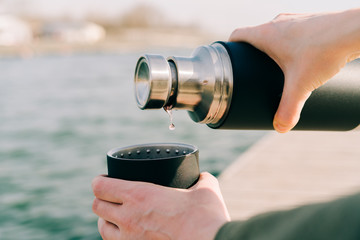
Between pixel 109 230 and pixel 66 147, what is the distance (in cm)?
647

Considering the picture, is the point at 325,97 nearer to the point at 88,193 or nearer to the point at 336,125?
the point at 336,125

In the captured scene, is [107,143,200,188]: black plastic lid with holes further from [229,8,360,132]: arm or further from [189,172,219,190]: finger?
[229,8,360,132]: arm

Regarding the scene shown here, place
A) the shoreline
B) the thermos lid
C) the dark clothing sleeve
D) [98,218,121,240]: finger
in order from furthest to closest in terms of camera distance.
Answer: the shoreline < [98,218,121,240]: finger < the thermos lid < the dark clothing sleeve

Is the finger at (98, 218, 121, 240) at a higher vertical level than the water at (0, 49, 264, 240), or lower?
higher

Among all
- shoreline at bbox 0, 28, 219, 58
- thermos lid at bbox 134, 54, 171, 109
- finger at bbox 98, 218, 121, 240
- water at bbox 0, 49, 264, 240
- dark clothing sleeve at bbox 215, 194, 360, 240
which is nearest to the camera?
dark clothing sleeve at bbox 215, 194, 360, 240

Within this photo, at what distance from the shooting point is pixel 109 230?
936 millimetres

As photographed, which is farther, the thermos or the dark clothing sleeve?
the thermos

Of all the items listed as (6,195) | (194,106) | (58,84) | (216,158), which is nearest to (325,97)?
(194,106)

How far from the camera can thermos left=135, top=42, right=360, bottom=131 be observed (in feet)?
2.79

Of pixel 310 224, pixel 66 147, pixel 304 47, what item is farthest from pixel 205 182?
pixel 66 147

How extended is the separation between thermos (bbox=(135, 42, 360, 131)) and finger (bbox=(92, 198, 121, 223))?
8.5 inches

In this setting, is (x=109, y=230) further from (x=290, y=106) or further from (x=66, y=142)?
(x=66, y=142)

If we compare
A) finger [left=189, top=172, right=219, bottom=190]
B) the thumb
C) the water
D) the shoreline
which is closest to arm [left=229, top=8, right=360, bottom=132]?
the thumb

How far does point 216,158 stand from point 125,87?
11.0 m
